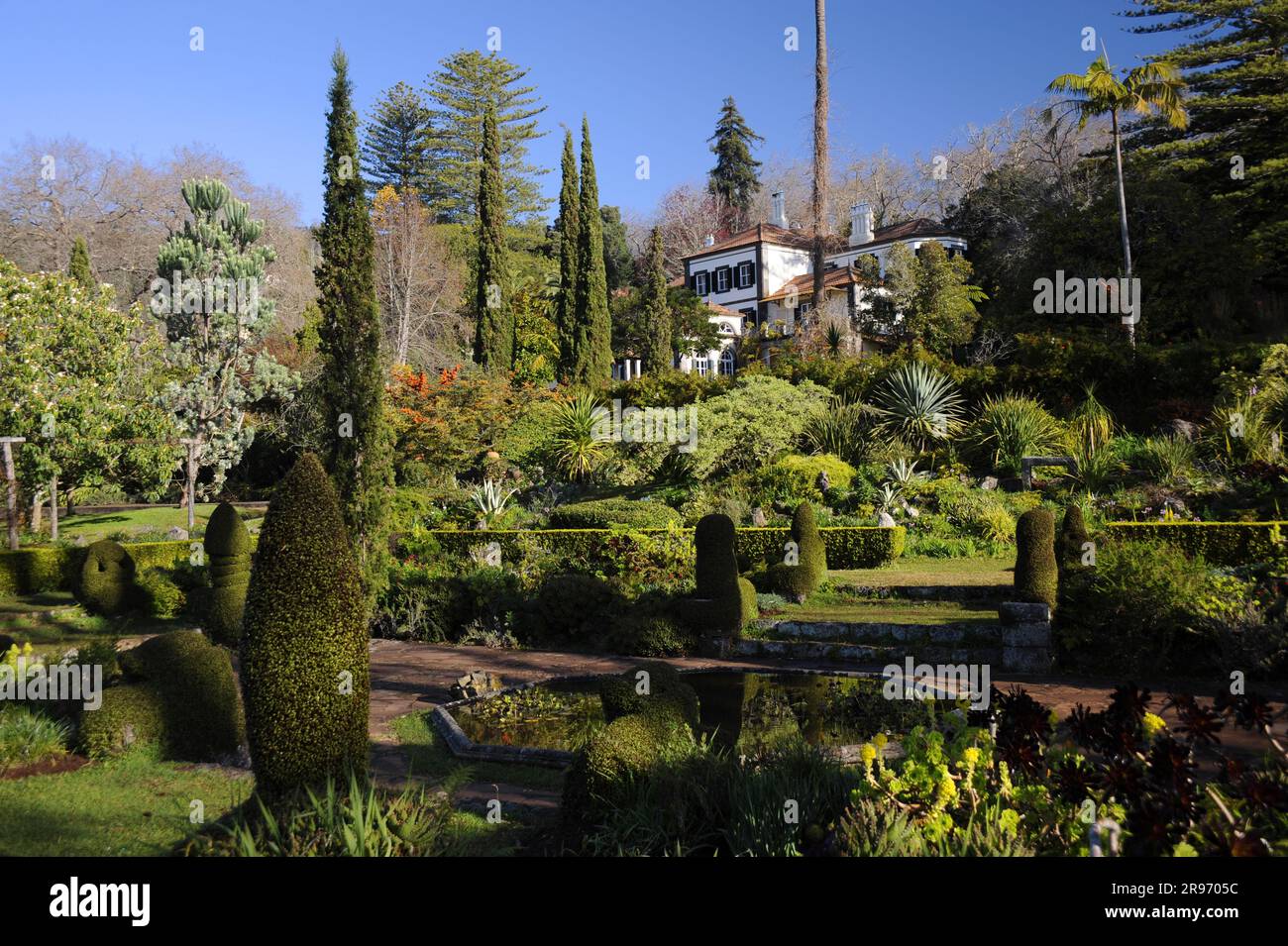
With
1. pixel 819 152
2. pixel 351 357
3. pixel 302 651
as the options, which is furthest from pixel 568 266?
pixel 302 651

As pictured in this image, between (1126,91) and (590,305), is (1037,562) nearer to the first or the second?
(1126,91)

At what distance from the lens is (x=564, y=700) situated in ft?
31.4

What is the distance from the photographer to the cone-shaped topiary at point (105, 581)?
14.9 meters

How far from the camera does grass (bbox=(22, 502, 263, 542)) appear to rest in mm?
22016

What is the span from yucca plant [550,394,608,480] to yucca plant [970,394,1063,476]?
919cm

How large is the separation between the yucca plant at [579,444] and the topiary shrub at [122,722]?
1548 cm

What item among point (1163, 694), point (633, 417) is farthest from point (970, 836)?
point (633, 417)

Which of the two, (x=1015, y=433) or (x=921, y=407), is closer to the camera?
(x=1015, y=433)

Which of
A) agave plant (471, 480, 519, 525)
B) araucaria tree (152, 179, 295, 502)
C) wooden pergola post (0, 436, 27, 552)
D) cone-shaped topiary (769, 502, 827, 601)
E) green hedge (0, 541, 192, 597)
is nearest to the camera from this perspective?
cone-shaped topiary (769, 502, 827, 601)

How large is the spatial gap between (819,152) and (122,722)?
26.6 meters

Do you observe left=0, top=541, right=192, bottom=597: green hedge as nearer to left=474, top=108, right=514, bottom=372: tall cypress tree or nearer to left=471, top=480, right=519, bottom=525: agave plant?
left=471, top=480, right=519, bottom=525: agave plant

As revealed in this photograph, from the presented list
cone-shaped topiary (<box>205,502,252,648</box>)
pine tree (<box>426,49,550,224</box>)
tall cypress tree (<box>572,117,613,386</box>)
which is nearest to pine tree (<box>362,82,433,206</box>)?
pine tree (<box>426,49,550,224</box>)

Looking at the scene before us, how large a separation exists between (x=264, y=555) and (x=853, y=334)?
27940mm

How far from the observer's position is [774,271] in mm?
44875
